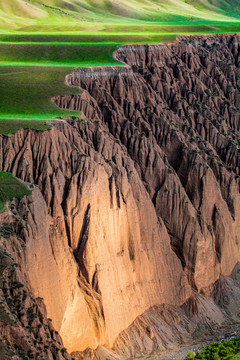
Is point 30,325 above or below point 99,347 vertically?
above

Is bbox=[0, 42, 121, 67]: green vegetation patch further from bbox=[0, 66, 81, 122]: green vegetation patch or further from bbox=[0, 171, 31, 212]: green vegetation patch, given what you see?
bbox=[0, 171, 31, 212]: green vegetation patch

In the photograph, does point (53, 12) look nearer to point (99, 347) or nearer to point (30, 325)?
point (99, 347)

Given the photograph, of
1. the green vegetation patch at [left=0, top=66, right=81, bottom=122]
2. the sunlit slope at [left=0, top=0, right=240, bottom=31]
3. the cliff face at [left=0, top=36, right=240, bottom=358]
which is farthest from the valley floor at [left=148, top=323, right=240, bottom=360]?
the sunlit slope at [left=0, top=0, right=240, bottom=31]

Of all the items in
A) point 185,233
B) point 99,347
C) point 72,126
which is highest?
point 72,126

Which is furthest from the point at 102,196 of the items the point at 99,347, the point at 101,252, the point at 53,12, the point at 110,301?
the point at 53,12

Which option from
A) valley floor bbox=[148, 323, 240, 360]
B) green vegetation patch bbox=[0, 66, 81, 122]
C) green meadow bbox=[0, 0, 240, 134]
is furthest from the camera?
green meadow bbox=[0, 0, 240, 134]

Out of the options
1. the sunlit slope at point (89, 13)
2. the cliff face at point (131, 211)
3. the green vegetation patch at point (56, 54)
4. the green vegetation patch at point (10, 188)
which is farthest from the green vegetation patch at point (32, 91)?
the sunlit slope at point (89, 13)

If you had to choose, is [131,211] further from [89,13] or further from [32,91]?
[89,13]
